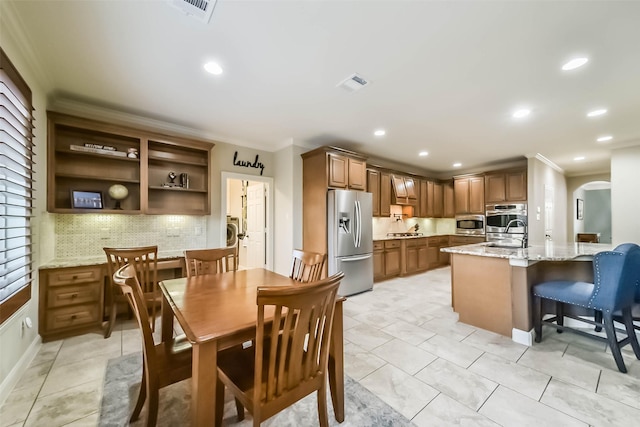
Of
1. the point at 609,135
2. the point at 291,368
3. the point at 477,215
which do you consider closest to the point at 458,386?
the point at 291,368

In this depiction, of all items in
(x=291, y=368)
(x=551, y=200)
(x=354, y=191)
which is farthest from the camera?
(x=551, y=200)

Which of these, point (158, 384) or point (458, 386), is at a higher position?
point (158, 384)

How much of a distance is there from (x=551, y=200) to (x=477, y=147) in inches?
114

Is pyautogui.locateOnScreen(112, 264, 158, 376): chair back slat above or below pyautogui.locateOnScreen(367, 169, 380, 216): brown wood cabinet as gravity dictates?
below

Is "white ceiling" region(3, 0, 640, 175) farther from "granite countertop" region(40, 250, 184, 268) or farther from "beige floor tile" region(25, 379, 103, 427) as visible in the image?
"beige floor tile" region(25, 379, 103, 427)

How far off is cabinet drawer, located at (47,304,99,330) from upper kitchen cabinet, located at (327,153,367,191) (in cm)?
337

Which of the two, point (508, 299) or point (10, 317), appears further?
point (508, 299)

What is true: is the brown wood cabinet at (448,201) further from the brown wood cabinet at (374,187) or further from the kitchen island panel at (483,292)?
the kitchen island panel at (483,292)

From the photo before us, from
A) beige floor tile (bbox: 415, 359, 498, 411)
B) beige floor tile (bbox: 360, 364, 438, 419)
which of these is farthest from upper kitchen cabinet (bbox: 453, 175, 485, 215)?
beige floor tile (bbox: 360, 364, 438, 419)

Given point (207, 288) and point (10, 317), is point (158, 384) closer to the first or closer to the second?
point (207, 288)

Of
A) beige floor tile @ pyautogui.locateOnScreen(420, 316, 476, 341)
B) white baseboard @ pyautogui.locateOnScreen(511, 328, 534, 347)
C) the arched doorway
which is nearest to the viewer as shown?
white baseboard @ pyautogui.locateOnScreen(511, 328, 534, 347)

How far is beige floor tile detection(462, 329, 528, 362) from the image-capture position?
2359 millimetres

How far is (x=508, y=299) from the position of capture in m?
2.70

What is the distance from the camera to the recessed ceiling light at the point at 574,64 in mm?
2161
